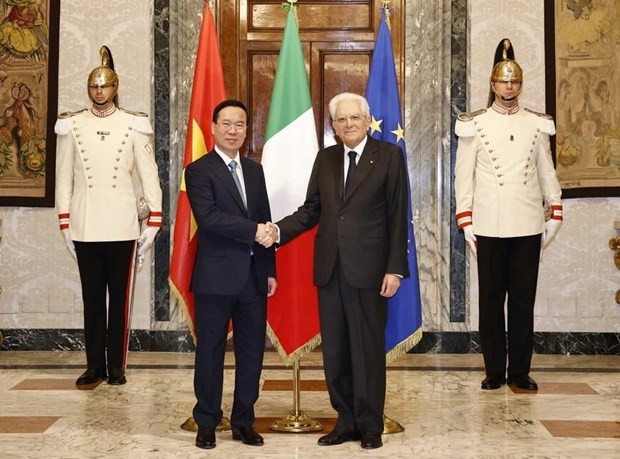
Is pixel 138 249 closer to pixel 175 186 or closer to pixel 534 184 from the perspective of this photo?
pixel 175 186

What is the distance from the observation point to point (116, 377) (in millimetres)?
5621

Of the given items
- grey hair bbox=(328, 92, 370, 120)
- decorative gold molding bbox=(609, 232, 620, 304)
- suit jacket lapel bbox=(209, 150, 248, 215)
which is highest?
grey hair bbox=(328, 92, 370, 120)

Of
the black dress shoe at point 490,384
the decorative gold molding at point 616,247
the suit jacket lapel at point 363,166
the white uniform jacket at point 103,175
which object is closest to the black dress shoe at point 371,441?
the suit jacket lapel at point 363,166

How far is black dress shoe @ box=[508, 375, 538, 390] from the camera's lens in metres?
5.44

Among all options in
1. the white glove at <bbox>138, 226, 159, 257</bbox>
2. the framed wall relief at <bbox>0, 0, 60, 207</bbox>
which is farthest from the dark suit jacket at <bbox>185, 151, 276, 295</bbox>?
the framed wall relief at <bbox>0, 0, 60, 207</bbox>

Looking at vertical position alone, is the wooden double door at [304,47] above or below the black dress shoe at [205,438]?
above

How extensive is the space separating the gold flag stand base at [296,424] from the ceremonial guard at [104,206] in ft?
4.74

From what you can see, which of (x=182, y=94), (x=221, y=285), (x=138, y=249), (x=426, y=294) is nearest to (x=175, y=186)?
(x=182, y=94)

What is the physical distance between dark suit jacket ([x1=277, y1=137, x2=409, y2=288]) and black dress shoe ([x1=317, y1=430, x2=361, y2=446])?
66cm

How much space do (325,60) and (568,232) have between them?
2.11 meters

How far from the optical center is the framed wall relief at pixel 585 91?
6703mm

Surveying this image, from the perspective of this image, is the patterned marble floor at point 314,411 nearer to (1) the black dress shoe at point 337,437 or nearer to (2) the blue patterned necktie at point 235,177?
(1) the black dress shoe at point 337,437

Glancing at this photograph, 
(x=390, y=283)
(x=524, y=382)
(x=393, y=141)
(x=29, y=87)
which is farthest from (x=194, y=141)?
(x=29, y=87)

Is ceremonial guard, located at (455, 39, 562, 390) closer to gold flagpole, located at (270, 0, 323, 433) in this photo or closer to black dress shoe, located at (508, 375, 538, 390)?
black dress shoe, located at (508, 375, 538, 390)
